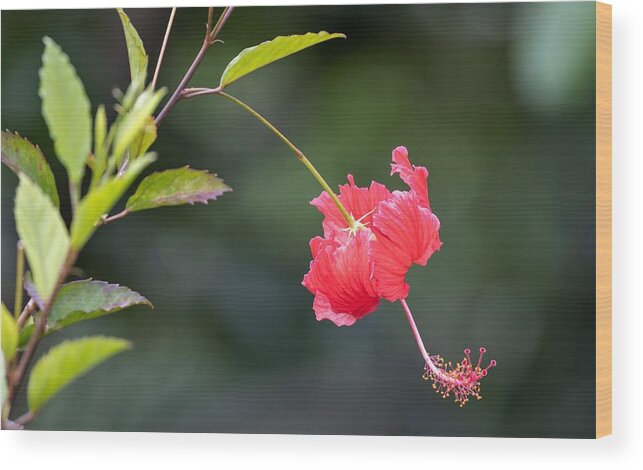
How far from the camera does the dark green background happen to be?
1670 mm

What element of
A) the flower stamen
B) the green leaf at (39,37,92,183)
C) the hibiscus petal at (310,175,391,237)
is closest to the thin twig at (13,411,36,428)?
the green leaf at (39,37,92,183)

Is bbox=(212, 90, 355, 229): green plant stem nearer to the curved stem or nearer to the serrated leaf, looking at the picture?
the curved stem

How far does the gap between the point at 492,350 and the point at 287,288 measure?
0.46 m

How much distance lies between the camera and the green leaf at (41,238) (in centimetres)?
33

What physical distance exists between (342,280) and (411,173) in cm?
28

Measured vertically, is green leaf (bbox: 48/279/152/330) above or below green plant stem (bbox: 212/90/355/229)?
above

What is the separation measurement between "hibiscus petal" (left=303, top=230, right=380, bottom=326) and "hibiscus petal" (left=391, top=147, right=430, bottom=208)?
183 millimetres

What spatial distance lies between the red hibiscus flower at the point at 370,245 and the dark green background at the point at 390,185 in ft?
0.12

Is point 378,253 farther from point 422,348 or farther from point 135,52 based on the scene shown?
point 135,52

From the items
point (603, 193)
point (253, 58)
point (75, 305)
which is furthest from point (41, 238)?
point (603, 193)

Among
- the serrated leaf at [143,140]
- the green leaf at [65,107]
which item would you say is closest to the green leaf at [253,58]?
the serrated leaf at [143,140]

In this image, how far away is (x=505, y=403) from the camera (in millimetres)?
1677

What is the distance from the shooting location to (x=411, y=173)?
64.4 inches

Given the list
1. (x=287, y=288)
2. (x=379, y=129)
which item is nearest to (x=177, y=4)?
(x=379, y=129)
